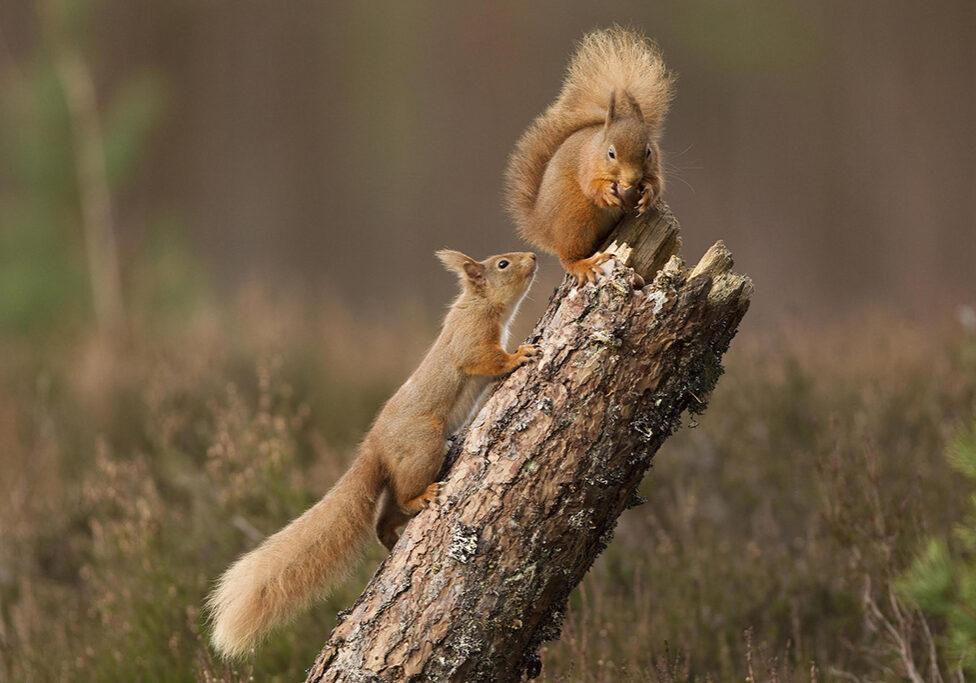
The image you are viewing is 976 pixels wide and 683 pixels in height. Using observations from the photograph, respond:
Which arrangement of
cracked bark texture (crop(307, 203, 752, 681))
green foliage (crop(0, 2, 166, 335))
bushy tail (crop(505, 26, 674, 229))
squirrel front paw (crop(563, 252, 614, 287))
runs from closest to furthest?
cracked bark texture (crop(307, 203, 752, 681)), squirrel front paw (crop(563, 252, 614, 287)), bushy tail (crop(505, 26, 674, 229)), green foliage (crop(0, 2, 166, 335))

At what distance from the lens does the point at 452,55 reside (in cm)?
1399

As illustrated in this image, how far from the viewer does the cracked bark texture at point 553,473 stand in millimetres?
2371

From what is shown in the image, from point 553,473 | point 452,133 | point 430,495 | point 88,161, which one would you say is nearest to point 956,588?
point 553,473

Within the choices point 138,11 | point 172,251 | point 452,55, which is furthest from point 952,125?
point 138,11

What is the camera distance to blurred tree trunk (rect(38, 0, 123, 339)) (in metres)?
8.79

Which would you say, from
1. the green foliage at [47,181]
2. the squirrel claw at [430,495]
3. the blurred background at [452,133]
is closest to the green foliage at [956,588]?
the squirrel claw at [430,495]

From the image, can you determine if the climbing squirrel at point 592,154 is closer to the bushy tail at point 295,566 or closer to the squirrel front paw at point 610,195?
the squirrel front paw at point 610,195

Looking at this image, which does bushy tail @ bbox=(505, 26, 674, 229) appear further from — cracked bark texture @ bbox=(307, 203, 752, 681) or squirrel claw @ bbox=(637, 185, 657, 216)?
cracked bark texture @ bbox=(307, 203, 752, 681)

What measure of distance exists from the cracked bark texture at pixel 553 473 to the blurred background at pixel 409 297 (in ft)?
2.29

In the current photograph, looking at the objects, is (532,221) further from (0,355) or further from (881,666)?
(0,355)

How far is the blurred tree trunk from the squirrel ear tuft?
6349 millimetres

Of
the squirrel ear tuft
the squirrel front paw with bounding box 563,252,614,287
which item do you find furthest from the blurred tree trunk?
the squirrel front paw with bounding box 563,252,614,287

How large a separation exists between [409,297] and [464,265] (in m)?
7.74

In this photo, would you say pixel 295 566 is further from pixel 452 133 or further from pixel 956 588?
pixel 452 133
